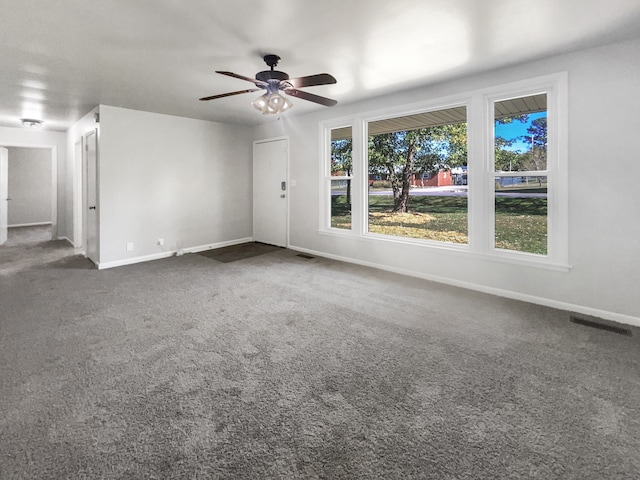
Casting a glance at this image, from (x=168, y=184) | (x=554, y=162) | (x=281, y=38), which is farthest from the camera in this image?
(x=168, y=184)

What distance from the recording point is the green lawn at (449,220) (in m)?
3.56

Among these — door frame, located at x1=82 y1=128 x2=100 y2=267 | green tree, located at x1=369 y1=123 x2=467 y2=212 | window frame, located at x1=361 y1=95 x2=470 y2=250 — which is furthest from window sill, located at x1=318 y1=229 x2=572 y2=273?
door frame, located at x1=82 y1=128 x2=100 y2=267

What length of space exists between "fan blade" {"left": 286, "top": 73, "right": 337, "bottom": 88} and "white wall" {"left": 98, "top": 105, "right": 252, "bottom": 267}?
3.23 m

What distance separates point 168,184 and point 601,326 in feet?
19.1

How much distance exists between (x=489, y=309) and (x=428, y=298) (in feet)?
1.91

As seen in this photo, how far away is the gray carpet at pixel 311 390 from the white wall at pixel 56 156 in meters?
4.25

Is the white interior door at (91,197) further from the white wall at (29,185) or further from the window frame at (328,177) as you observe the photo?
the white wall at (29,185)

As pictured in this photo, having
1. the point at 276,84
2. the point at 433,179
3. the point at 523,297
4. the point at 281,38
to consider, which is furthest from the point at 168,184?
the point at 523,297

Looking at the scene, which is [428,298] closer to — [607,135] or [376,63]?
[607,135]

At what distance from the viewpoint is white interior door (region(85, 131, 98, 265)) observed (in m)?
4.89

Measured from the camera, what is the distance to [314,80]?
109 inches

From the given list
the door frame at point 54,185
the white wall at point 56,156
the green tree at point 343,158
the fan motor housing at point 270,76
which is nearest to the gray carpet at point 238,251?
the green tree at point 343,158

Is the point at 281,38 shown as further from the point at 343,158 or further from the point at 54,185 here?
the point at 54,185

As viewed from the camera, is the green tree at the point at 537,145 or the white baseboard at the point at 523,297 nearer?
the white baseboard at the point at 523,297
